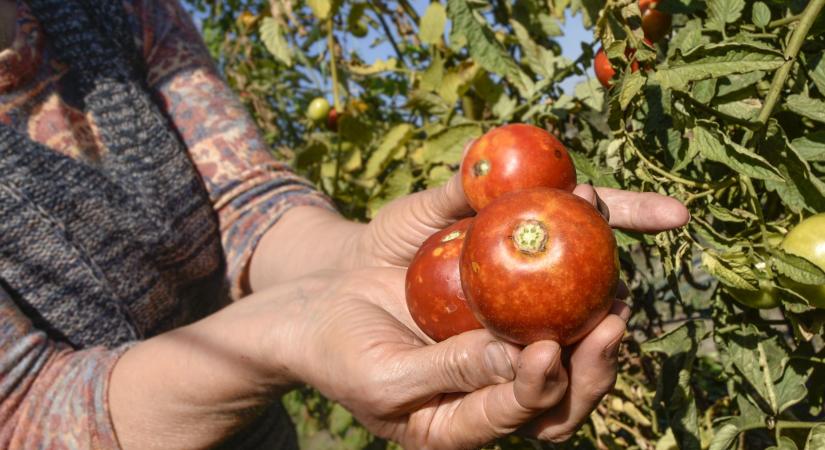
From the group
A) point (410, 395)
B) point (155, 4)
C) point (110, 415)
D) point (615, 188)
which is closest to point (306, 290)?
point (410, 395)

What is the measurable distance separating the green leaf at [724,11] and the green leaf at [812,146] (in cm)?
25

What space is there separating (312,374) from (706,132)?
0.87 meters

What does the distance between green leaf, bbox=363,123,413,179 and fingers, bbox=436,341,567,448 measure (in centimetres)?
106

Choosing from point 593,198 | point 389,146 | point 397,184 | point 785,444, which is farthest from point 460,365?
point 389,146

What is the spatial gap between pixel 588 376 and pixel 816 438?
1.37 ft

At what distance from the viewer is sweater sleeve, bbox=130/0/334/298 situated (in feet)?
7.11

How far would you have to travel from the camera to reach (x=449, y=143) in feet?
5.80

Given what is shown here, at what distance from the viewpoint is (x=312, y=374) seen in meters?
1.28

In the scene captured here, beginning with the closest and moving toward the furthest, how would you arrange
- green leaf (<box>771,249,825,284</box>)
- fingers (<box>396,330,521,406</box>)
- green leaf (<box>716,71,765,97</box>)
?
green leaf (<box>771,249,825,284</box>)
fingers (<box>396,330,521,406</box>)
green leaf (<box>716,71,765,97</box>)

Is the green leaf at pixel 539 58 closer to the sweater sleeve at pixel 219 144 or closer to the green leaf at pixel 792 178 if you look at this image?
the green leaf at pixel 792 178

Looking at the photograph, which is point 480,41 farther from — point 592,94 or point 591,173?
point 591,173

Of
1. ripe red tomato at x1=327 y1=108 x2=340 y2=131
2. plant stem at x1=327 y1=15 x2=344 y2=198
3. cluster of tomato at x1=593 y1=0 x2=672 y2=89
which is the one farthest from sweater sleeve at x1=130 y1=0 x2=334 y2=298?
cluster of tomato at x1=593 y1=0 x2=672 y2=89

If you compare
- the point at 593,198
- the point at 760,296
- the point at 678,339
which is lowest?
the point at 678,339

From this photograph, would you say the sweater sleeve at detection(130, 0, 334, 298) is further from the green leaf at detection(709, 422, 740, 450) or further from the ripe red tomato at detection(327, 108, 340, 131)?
the green leaf at detection(709, 422, 740, 450)
